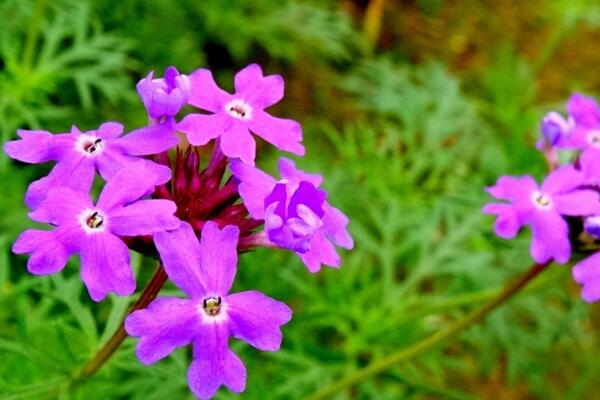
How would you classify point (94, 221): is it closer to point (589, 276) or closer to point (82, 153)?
point (82, 153)

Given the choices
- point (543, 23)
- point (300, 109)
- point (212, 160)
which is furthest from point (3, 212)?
point (543, 23)

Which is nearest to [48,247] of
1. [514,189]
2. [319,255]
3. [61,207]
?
[61,207]

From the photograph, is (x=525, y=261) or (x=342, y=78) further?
(x=342, y=78)

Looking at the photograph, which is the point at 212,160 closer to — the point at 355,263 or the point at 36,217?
the point at 36,217

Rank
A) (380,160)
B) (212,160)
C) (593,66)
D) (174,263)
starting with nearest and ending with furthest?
(174,263) < (212,160) < (380,160) < (593,66)

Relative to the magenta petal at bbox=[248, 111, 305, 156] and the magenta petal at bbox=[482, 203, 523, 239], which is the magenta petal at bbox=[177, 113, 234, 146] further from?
the magenta petal at bbox=[482, 203, 523, 239]

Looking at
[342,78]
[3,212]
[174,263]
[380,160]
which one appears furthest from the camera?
[342,78]
